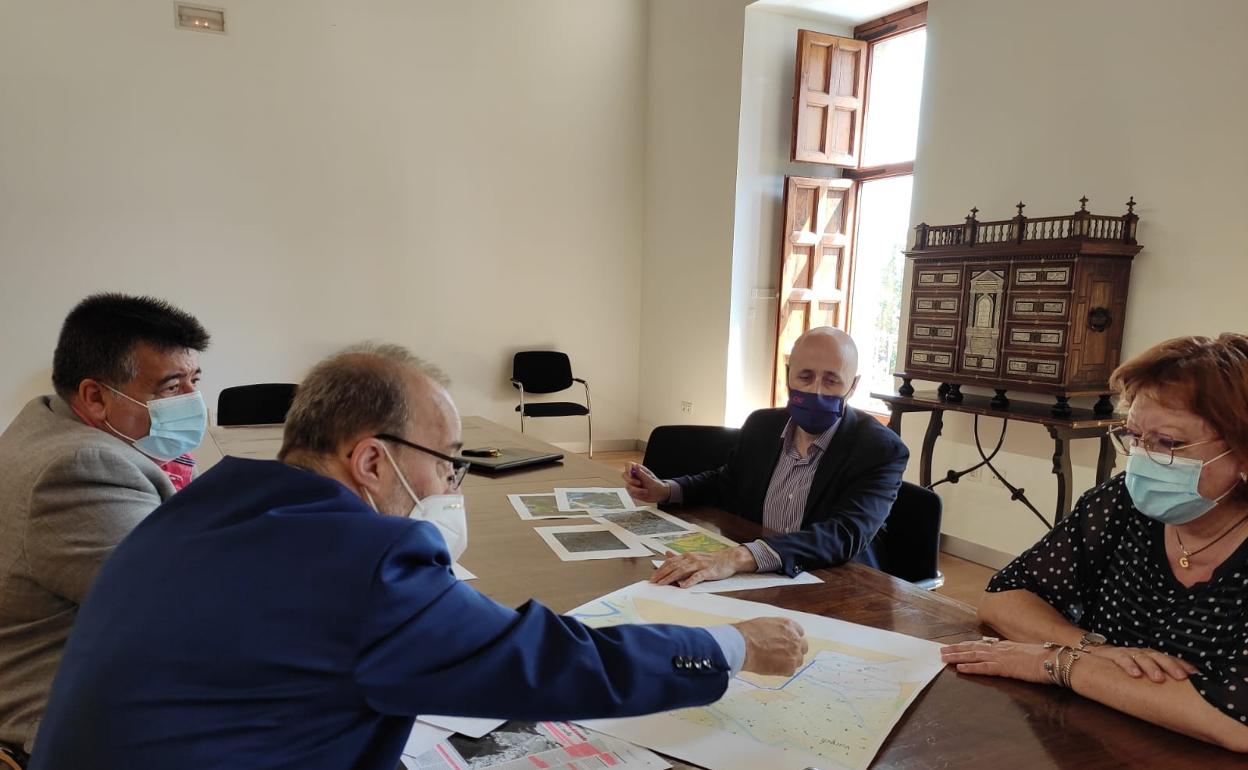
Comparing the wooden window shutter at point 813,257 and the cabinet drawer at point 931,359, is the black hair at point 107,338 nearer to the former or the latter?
the cabinet drawer at point 931,359

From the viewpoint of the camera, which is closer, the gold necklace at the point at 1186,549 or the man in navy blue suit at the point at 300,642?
the man in navy blue suit at the point at 300,642

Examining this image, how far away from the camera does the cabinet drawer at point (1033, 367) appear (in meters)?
3.29

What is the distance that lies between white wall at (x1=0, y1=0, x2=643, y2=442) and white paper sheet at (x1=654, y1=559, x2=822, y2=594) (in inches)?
182

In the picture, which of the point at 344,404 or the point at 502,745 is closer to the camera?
the point at 344,404

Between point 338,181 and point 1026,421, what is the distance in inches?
183

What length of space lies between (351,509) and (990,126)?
3.98 metres

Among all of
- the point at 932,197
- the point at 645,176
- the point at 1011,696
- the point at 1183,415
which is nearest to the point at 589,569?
the point at 1011,696

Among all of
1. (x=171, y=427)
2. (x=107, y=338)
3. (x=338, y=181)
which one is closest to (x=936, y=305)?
(x=171, y=427)

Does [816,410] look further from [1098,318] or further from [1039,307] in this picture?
[1098,318]

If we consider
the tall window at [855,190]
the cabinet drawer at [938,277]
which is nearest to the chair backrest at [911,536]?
the cabinet drawer at [938,277]

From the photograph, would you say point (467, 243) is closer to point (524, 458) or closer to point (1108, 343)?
point (524, 458)

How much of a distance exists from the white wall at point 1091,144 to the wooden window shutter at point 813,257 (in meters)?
1.12

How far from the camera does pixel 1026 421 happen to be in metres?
3.42

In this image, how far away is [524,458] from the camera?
109 inches
